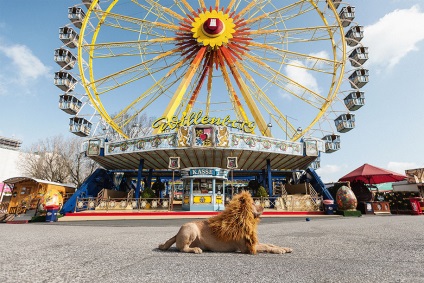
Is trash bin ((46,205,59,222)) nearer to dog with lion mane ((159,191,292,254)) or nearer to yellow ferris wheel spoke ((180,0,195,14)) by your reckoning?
dog with lion mane ((159,191,292,254))

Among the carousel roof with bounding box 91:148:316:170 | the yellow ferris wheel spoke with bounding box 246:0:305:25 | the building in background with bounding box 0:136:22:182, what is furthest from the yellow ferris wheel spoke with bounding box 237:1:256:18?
the building in background with bounding box 0:136:22:182

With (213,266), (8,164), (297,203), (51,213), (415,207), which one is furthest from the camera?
(8,164)

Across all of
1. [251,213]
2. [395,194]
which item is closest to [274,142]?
[395,194]

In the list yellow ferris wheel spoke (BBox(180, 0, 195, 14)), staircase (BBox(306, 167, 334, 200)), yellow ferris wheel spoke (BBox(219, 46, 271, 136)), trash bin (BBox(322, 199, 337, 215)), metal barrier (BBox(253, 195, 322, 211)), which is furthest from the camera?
yellow ferris wheel spoke (BBox(180, 0, 195, 14))

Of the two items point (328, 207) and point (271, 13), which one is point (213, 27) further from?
point (328, 207)

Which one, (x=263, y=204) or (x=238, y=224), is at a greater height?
(x=238, y=224)

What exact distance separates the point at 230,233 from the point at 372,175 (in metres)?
19.9

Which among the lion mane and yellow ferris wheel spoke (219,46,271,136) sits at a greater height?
yellow ferris wheel spoke (219,46,271,136)

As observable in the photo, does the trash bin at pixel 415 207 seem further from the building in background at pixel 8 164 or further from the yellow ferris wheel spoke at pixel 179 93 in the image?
the building in background at pixel 8 164

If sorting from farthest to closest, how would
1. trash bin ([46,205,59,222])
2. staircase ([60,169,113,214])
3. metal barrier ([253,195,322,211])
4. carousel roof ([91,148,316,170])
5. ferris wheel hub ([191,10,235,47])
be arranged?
1. ferris wheel hub ([191,10,235,47])
2. carousel roof ([91,148,316,170])
3. staircase ([60,169,113,214])
4. metal barrier ([253,195,322,211])
5. trash bin ([46,205,59,222])

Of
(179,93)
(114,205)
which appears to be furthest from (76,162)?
(179,93)

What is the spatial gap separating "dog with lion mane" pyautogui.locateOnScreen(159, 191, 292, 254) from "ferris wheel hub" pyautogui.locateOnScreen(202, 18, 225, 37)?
21307mm

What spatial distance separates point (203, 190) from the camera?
17.3m

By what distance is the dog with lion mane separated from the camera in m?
3.57
